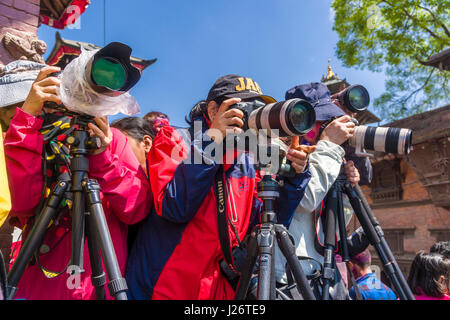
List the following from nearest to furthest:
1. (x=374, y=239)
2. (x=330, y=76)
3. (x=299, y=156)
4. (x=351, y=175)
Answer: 1. (x=299, y=156)
2. (x=374, y=239)
3. (x=351, y=175)
4. (x=330, y=76)

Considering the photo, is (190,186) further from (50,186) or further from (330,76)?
(330,76)

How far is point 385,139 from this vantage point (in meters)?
1.76

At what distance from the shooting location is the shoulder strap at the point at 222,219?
4.33 feet

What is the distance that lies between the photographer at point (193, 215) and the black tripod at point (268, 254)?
0.09 m

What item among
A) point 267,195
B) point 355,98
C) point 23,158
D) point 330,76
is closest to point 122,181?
point 23,158

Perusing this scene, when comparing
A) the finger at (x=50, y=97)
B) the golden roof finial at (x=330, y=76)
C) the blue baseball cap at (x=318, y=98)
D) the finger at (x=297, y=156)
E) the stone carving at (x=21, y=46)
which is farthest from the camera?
the golden roof finial at (x=330, y=76)

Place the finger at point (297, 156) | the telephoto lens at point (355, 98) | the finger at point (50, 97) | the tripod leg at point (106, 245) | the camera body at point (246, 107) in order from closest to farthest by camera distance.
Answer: the tripod leg at point (106, 245) → the finger at point (50, 97) → the camera body at point (246, 107) → the finger at point (297, 156) → the telephoto lens at point (355, 98)

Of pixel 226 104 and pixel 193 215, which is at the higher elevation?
pixel 226 104

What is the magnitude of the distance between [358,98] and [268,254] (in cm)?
129

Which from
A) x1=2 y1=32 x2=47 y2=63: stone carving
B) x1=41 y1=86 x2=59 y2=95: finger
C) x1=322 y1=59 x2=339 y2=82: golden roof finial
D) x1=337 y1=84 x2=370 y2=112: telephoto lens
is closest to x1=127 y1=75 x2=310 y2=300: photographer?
x1=41 y1=86 x2=59 y2=95: finger

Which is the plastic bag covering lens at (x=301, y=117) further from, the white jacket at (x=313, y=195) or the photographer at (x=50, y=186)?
the photographer at (x=50, y=186)

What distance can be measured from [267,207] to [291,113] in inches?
14.8

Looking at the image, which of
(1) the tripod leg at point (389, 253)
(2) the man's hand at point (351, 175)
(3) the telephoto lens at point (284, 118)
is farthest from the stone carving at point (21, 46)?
(1) the tripod leg at point (389, 253)
